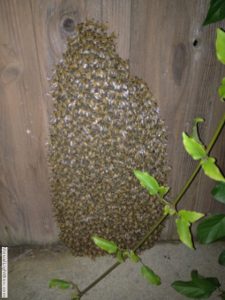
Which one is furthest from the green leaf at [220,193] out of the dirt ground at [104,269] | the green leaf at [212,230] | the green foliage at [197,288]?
the dirt ground at [104,269]

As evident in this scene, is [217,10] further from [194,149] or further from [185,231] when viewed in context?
[185,231]

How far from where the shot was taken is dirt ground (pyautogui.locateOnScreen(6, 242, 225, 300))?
1393 millimetres

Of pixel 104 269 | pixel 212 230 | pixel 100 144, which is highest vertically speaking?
pixel 100 144

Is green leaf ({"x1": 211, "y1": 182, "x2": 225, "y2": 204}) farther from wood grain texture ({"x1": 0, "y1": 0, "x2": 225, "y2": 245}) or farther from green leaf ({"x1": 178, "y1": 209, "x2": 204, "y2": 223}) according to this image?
wood grain texture ({"x1": 0, "y1": 0, "x2": 225, "y2": 245})

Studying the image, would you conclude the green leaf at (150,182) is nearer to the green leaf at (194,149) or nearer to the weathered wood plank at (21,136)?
the green leaf at (194,149)

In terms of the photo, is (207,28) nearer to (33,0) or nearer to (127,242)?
(33,0)

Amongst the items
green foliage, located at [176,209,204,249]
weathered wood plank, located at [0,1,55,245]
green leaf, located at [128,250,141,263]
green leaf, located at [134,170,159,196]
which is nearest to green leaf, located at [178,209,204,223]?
green foliage, located at [176,209,204,249]

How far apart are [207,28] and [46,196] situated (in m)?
1.02

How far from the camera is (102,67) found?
3.53 feet

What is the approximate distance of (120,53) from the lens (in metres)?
1.08

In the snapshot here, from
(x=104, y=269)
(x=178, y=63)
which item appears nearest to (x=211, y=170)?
(x=178, y=63)

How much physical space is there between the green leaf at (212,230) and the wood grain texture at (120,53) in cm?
43

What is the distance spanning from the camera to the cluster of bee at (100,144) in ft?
3.54

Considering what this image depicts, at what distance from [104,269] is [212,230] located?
76 cm
